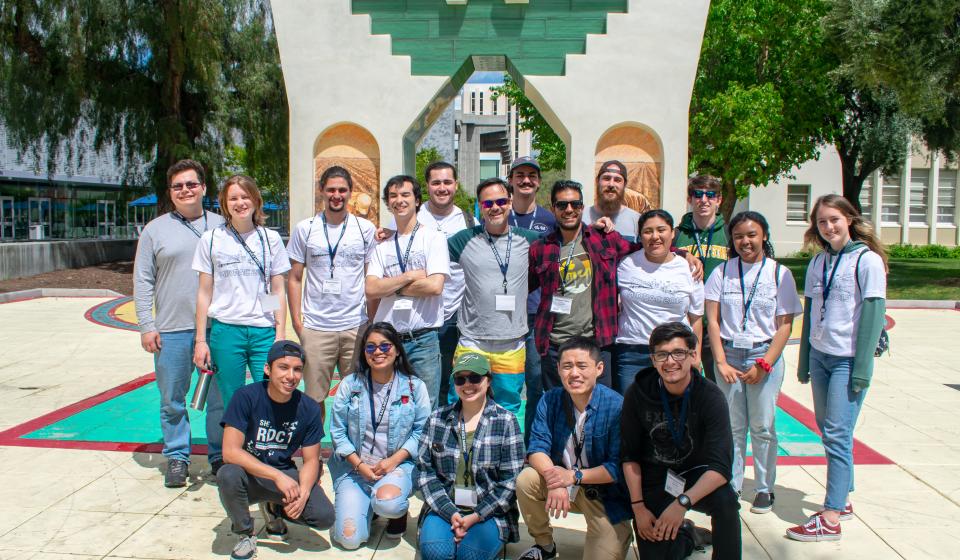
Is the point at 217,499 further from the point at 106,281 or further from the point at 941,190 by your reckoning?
the point at 941,190

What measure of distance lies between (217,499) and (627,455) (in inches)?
96.8

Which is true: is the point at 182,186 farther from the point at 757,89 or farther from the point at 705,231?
the point at 757,89

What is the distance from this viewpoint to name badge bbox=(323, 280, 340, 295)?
468 cm

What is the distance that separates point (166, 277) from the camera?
4.80m

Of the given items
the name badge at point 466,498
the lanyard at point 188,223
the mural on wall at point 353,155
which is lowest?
the name badge at point 466,498

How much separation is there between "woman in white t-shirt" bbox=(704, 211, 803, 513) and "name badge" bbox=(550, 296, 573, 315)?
2.68ft

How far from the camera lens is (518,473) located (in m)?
3.77

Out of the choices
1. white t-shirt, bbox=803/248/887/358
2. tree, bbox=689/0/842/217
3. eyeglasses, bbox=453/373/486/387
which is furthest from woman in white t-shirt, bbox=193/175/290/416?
tree, bbox=689/0/842/217

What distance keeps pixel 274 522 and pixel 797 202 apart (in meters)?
32.5

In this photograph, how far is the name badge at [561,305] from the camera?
440 cm

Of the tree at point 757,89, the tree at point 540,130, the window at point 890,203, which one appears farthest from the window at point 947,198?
the tree at point 540,130

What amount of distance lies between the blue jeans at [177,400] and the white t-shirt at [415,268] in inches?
49.0

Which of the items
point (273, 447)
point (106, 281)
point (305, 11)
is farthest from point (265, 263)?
point (106, 281)

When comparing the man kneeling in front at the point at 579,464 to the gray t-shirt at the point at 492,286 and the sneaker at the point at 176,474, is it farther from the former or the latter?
the sneaker at the point at 176,474
